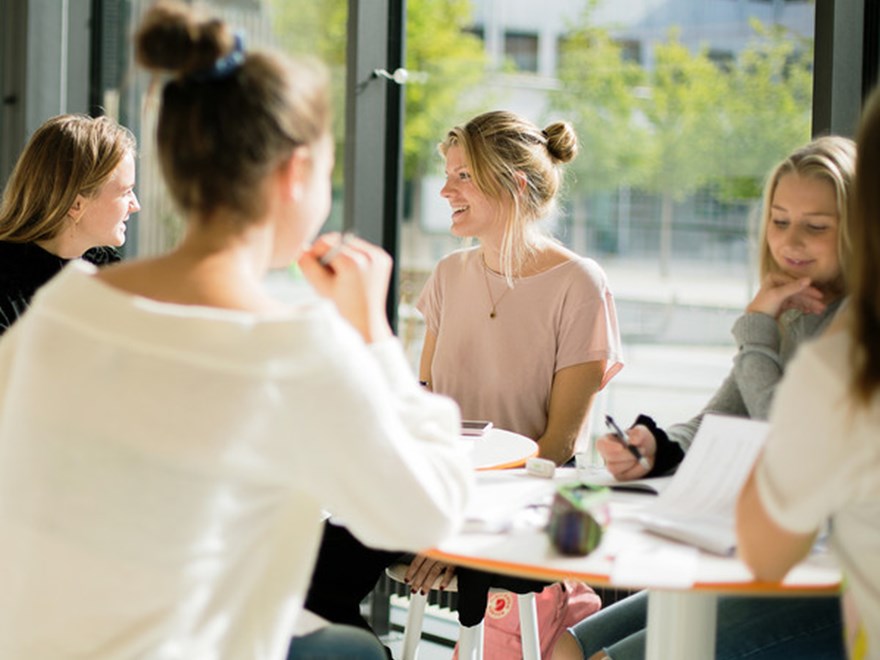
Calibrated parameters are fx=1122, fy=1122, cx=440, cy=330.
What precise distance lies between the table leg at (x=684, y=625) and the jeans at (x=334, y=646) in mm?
387

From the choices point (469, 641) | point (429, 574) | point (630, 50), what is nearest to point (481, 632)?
point (469, 641)

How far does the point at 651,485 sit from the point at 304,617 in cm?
59

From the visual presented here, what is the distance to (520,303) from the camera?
258 cm

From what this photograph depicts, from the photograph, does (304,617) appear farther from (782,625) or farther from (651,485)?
(782,625)

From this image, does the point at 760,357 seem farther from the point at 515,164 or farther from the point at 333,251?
the point at 515,164

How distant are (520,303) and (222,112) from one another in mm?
1429

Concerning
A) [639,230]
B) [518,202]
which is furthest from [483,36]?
[518,202]

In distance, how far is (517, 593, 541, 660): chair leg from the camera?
7.31 feet

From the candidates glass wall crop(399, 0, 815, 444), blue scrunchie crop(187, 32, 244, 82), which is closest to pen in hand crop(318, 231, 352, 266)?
blue scrunchie crop(187, 32, 244, 82)

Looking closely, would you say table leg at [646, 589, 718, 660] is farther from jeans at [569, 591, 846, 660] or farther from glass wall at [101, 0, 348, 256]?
glass wall at [101, 0, 348, 256]

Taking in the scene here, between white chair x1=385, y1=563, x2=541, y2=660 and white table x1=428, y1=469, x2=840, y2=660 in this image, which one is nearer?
white table x1=428, y1=469, x2=840, y2=660

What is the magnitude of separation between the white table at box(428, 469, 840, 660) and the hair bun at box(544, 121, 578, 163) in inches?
45.8

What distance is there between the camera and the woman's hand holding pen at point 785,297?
6.11 feet

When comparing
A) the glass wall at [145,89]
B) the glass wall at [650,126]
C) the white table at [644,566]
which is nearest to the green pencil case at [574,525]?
the white table at [644,566]
